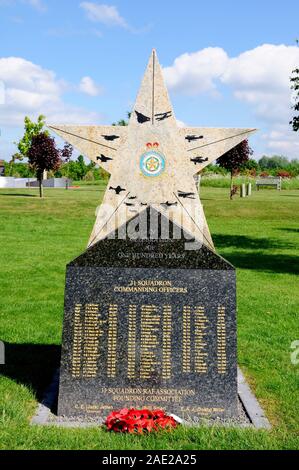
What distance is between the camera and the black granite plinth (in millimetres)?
6453

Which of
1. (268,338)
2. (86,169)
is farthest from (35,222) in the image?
(86,169)

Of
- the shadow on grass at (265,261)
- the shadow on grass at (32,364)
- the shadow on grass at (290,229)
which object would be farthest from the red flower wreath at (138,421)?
the shadow on grass at (290,229)

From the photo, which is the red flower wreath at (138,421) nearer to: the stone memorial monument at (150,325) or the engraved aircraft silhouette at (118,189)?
the stone memorial monument at (150,325)

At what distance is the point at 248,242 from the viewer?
22.5 metres

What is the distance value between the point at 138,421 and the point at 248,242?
1725 centimetres

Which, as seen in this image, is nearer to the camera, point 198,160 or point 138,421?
point 138,421

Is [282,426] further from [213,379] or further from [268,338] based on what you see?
[268,338]

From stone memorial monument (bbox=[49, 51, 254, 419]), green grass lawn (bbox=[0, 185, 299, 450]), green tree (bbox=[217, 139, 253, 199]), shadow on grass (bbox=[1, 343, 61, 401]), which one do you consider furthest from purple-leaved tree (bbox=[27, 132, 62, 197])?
stone memorial monument (bbox=[49, 51, 254, 419])

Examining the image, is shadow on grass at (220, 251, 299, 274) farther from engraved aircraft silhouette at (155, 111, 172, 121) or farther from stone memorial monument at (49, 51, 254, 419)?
stone memorial monument at (49, 51, 254, 419)

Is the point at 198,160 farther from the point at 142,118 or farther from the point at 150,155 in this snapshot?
the point at 142,118

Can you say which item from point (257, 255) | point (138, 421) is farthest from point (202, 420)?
point (257, 255)

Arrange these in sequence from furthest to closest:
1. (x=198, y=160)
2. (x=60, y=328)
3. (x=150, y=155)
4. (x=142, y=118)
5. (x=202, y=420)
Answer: (x=60, y=328), (x=198, y=160), (x=142, y=118), (x=150, y=155), (x=202, y=420)

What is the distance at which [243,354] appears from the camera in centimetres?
873

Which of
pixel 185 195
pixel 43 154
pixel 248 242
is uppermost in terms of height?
pixel 43 154
